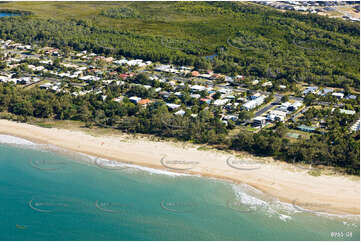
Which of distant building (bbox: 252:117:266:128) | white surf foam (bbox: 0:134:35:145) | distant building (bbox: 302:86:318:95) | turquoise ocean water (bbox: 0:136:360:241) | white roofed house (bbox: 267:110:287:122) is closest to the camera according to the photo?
turquoise ocean water (bbox: 0:136:360:241)

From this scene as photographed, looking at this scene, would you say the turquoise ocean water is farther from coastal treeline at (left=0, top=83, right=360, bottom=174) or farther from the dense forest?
the dense forest

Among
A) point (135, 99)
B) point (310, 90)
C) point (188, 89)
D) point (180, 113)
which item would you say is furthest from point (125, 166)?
point (310, 90)

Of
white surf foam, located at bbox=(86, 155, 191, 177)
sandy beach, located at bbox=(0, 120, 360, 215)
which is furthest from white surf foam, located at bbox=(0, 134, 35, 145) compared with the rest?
white surf foam, located at bbox=(86, 155, 191, 177)

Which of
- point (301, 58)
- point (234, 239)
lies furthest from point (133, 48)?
point (234, 239)

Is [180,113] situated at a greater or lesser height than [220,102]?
lesser

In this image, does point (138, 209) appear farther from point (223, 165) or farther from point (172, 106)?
point (172, 106)

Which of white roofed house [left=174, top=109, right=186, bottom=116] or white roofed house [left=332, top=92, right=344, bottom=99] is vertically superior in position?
white roofed house [left=332, top=92, right=344, bottom=99]
